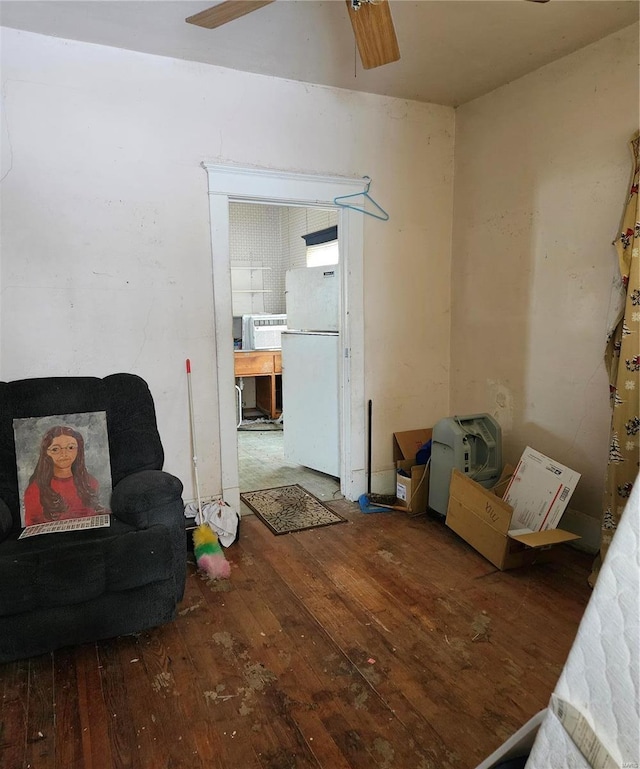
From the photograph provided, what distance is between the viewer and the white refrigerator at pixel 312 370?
12.0ft

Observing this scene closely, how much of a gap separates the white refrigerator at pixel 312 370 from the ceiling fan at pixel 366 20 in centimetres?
169

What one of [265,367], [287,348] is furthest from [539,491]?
[265,367]

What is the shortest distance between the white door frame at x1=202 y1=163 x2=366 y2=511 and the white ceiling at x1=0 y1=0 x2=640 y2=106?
22.3 inches

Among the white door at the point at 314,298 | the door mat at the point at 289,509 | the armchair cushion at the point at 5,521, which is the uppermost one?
the white door at the point at 314,298

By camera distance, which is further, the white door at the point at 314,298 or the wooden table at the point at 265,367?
the wooden table at the point at 265,367

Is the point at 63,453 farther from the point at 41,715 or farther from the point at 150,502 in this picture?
the point at 41,715

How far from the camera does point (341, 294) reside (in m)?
3.35

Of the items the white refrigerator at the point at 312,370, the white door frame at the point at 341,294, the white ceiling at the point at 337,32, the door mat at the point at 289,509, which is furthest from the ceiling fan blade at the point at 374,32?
the door mat at the point at 289,509

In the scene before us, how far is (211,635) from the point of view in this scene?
205cm

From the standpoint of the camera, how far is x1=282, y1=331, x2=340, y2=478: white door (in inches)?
143

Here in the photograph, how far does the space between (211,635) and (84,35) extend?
2.81 metres

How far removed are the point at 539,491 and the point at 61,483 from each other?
2.35 meters

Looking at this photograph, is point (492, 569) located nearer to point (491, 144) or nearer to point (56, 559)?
point (56, 559)

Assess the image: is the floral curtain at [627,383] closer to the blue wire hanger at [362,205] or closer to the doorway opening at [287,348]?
the blue wire hanger at [362,205]
